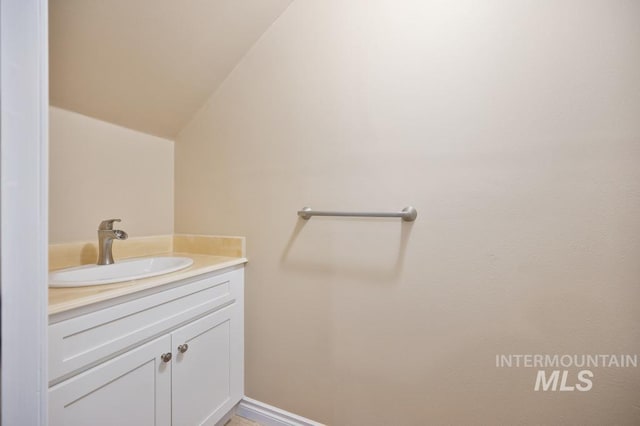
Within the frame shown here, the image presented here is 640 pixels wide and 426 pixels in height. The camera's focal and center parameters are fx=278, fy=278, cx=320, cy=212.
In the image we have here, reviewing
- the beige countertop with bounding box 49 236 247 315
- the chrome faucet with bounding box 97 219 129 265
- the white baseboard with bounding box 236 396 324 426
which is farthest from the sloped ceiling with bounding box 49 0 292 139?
the white baseboard with bounding box 236 396 324 426

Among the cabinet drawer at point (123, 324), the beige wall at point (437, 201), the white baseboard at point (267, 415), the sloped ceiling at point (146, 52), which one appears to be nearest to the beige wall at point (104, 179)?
the sloped ceiling at point (146, 52)

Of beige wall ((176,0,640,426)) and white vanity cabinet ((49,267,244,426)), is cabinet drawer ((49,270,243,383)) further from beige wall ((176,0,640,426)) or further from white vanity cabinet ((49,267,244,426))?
beige wall ((176,0,640,426))

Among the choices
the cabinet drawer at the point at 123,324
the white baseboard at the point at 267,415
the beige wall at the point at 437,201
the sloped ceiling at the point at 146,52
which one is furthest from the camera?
the white baseboard at the point at 267,415

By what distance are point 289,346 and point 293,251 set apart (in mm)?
419

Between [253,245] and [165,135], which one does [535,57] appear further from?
[165,135]

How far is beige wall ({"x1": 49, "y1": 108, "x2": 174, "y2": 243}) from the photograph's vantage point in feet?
3.51

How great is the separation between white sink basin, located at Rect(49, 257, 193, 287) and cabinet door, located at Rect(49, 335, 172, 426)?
0.75 feet

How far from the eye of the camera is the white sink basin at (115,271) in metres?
0.86

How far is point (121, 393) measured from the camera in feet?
2.66

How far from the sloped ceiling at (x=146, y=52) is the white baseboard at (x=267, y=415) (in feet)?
4.60

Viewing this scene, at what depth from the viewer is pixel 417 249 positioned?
3.34 feet

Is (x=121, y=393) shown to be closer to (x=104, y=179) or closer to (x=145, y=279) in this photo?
(x=145, y=279)

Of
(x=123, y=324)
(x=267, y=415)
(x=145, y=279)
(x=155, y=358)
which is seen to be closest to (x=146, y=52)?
(x=145, y=279)

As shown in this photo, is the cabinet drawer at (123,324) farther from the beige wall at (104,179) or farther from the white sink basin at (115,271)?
the beige wall at (104,179)
